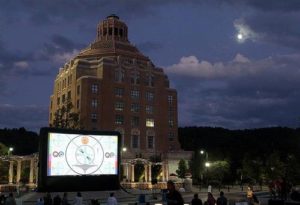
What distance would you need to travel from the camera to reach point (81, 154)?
31.3m

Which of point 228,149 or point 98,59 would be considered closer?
point 98,59

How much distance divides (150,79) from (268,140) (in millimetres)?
48007

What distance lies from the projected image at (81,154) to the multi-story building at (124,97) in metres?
58.2

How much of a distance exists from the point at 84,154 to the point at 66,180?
8.16 feet

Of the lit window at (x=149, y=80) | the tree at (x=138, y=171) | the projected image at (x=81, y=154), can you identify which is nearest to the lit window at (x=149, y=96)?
the lit window at (x=149, y=80)

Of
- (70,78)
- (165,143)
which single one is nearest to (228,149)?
(165,143)

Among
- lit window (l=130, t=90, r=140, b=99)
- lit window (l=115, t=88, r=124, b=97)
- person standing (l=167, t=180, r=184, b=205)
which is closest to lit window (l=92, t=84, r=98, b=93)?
lit window (l=115, t=88, r=124, b=97)

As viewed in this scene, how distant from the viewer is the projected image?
29.7 metres

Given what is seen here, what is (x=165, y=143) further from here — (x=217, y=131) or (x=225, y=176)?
(x=217, y=131)

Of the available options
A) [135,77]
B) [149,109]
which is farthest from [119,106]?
[135,77]

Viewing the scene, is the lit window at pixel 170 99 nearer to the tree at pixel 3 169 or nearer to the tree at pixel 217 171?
the tree at pixel 217 171

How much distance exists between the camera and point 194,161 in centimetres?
9125

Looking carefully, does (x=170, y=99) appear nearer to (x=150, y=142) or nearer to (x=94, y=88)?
(x=150, y=142)

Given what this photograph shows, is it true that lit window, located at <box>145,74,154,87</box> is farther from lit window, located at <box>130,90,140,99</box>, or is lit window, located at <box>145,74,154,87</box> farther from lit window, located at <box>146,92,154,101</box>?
lit window, located at <box>130,90,140,99</box>
